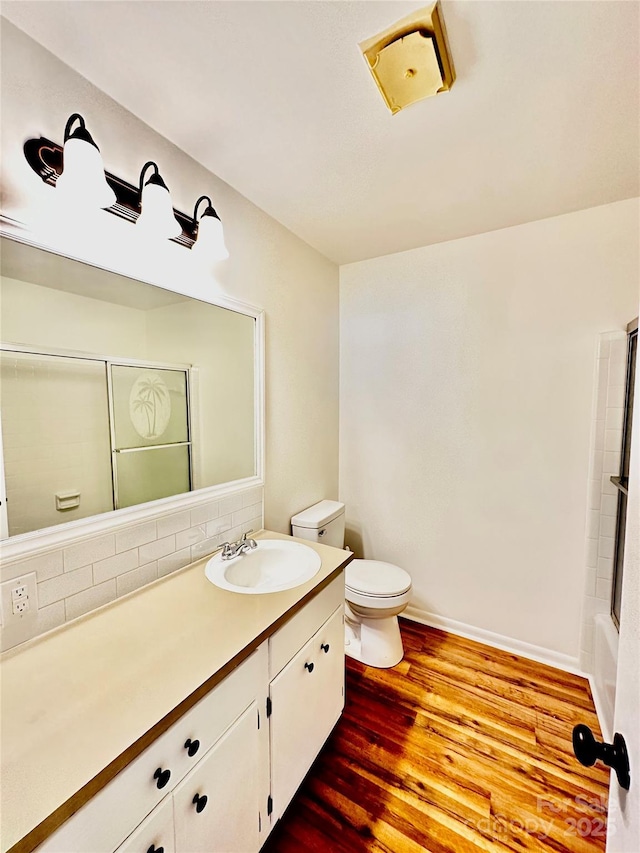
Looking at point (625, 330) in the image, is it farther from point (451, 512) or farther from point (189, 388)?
point (189, 388)

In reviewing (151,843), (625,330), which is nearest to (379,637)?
(151,843)

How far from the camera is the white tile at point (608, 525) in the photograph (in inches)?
69.4

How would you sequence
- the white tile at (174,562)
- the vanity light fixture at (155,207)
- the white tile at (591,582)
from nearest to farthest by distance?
the vanity light fixture at (155,207) → the white tile at (174,562) → the white tile at (591,582)

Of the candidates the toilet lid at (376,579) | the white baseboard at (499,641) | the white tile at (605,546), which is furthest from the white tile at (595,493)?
the toilet lid at (376,579)

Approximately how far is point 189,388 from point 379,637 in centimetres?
168

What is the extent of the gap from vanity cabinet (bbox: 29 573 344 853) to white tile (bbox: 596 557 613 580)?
141cm

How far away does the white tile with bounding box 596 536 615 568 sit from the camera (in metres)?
1.77

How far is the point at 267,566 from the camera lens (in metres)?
1.55

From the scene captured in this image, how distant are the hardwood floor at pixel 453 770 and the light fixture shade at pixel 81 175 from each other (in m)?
2.08

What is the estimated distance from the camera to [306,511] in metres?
2.16

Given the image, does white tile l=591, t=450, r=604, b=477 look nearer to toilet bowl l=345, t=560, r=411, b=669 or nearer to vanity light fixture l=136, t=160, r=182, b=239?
toilet bowl l=345, t=560, r=411, b=669

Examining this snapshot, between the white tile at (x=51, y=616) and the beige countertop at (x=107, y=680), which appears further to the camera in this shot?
the white tile at (x=51, y=616)

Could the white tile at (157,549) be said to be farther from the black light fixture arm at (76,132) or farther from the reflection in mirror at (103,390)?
the black light fixture arm at (76,132)

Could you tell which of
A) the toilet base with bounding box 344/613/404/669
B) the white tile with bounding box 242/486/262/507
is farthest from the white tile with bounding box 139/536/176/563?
the toilet base with bounding box 344/613/404/669
